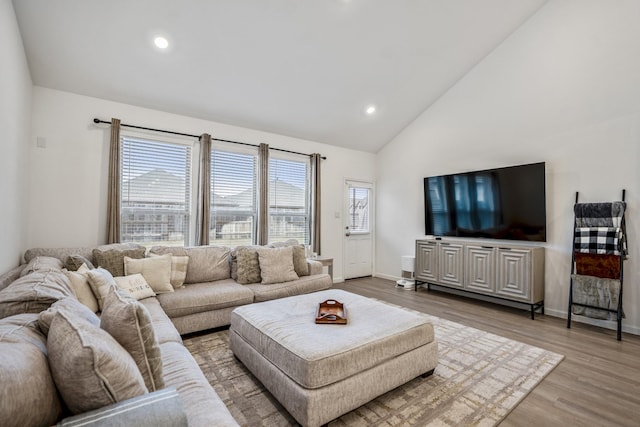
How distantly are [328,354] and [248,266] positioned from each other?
216 centimetres

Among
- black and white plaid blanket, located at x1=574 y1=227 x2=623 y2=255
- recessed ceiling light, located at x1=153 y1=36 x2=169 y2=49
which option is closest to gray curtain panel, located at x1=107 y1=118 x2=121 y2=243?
recessed ceiling light, located at x1=153 y1=36 x2=169 y2=49

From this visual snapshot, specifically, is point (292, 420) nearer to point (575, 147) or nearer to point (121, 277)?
point (121, 277)

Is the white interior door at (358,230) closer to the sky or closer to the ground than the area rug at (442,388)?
closer to the sky

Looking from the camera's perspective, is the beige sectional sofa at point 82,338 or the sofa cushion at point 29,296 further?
the sofa cushion at point 29,296

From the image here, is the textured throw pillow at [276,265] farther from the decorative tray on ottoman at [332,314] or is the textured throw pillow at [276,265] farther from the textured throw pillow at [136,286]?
the decorative tray on ottoman at [332,314]

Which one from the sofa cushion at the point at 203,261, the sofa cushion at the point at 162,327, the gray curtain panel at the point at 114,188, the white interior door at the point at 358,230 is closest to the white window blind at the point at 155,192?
the gray curtain panel at the point at 114,188

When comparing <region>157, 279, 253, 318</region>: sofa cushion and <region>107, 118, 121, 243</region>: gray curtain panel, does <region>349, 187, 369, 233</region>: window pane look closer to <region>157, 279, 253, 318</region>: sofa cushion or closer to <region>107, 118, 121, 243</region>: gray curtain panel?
<region>157, 279, 253, 318</region>: sofa cushion

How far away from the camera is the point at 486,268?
405 cm

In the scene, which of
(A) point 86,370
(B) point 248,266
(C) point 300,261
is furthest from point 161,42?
(A) point 86,370

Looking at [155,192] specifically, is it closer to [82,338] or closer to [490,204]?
[82,338]

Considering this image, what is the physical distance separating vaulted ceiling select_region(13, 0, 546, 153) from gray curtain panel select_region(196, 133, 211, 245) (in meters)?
0.51

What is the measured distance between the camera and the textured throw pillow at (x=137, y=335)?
43.3 inches

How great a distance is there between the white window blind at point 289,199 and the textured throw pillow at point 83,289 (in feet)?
9.22

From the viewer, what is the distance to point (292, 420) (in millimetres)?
1809
